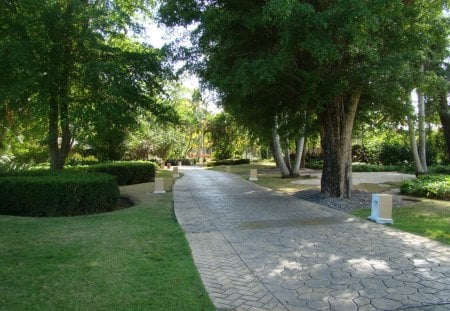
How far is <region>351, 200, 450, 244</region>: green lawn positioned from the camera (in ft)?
25.2

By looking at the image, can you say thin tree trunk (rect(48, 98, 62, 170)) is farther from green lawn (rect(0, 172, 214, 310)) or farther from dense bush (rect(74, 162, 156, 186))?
green lawn (rect(0, 172, 214, 310))

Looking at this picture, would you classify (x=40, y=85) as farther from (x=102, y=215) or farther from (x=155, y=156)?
(x=155, y=156)

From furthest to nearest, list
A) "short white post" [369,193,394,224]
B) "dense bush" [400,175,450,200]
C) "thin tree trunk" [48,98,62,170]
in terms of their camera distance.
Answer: "dense bush" [400,175,450,200] → "thin tree trunk" [48,98,62,170] → "short white post" [369,193,394,224]

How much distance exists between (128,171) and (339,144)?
33.1 ft

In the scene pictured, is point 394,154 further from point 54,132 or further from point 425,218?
point 54,132

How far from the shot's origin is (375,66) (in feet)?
32.7

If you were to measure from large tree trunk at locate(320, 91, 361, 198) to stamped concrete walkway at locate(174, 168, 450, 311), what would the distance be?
2.71 metres

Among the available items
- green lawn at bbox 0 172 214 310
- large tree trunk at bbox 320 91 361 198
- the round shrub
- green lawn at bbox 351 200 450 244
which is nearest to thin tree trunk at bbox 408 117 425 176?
large tree trunk at bbox 320 91 361 198

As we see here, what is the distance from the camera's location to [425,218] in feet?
30.4

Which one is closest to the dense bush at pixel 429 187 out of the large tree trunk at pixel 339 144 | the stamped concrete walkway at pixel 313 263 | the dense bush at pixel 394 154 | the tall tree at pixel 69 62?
the large tree trunk at pixel 339 144

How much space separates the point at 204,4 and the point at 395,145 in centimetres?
2431

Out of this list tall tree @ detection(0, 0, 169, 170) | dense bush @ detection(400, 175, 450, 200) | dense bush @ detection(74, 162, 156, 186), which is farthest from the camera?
dense bush @ detection(74, 162, 156, 186)

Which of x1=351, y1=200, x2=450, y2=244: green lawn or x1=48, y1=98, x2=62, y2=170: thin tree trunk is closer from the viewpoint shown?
x1=351, y1=200, x2=450, y2=244: green lawn

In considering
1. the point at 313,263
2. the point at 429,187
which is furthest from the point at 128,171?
the point at 313,263
